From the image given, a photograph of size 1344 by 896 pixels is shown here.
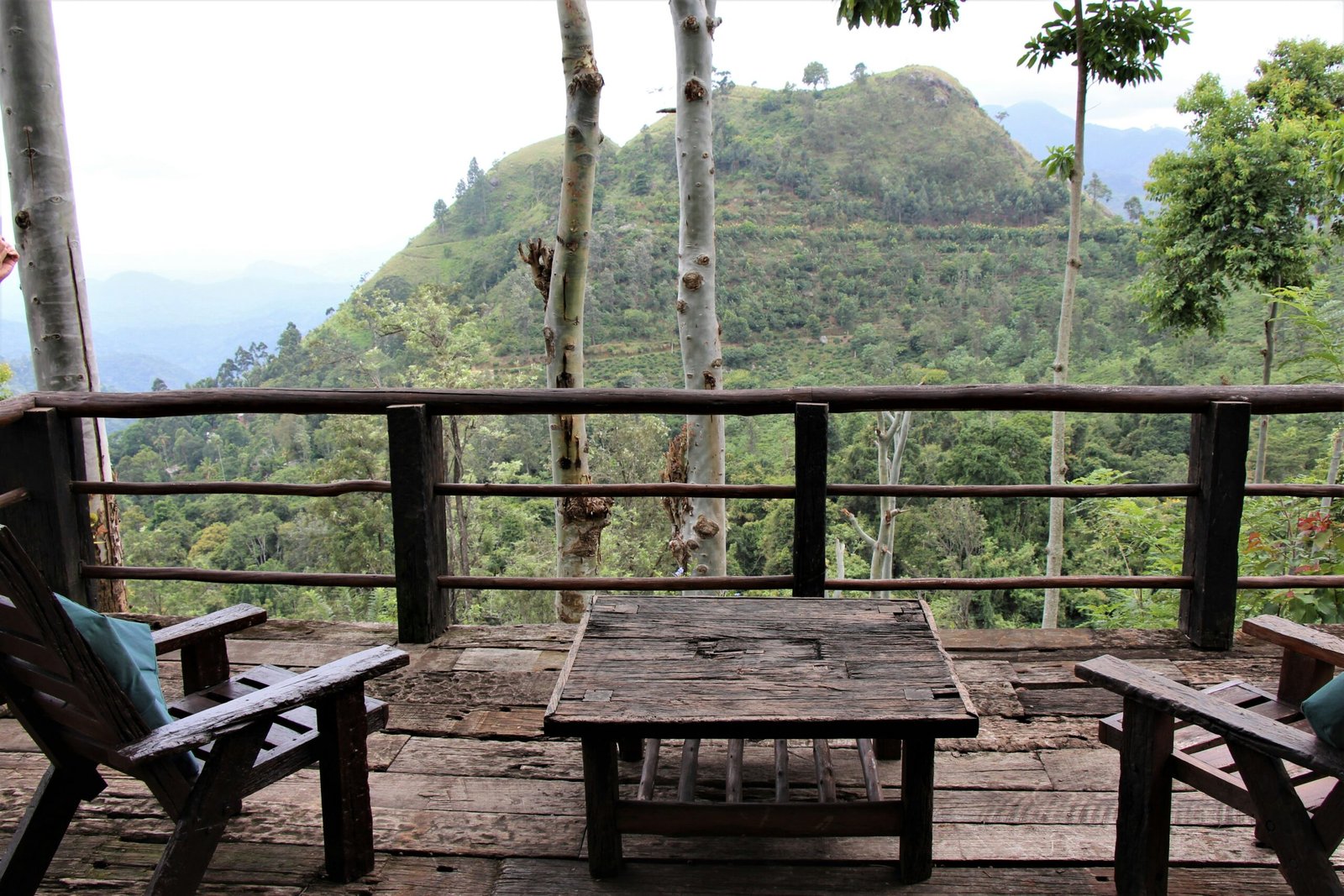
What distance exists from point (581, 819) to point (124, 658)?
95 cm

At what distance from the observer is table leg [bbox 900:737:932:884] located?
5.10ft

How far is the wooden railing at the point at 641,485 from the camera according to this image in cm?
256

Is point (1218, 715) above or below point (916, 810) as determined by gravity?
above

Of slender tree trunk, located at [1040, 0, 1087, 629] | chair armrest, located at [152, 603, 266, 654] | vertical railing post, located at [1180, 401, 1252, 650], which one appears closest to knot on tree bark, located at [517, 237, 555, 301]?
chair armrest, located at [152, 603, 266, 654]

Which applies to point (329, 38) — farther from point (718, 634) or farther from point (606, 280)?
point (718, 634)

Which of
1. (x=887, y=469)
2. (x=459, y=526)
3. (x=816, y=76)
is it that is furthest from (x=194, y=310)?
(x=887, y=469)

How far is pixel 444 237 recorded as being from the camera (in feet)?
154

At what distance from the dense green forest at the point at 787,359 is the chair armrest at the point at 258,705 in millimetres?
3142

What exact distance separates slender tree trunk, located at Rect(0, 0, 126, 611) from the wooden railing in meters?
1.01

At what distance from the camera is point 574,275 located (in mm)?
4816

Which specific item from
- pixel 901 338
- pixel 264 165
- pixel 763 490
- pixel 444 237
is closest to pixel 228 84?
pixel 264 165

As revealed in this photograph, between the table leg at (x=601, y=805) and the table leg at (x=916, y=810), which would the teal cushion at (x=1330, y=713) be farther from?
the table leg at (x=601, y=805)

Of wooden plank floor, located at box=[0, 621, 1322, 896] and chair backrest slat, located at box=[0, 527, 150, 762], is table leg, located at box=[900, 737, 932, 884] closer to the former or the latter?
wooden plank floor, located at box=[0, 621, 1322, 896]

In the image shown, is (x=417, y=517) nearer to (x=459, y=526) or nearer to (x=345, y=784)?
(x=345, y=784)
